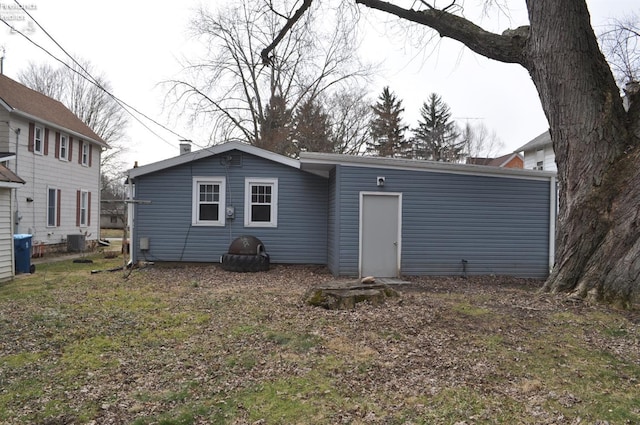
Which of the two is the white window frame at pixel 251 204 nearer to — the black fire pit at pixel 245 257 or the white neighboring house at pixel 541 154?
the black fire pit at pixel 245 257

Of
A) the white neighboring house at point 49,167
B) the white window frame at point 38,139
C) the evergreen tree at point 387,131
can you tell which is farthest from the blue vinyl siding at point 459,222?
the evergreen tree at point 387,131

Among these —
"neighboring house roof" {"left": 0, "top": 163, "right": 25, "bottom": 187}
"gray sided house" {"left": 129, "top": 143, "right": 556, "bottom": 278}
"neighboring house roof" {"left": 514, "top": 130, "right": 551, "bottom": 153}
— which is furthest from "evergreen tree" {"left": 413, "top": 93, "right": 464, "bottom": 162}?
"neighboring house roof" {"left": 0, "top": 163, "right": 25, "bottom": 187}

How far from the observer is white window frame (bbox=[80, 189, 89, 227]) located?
19234 millimetres

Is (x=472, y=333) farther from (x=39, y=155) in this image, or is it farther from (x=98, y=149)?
(x=98, y=149)

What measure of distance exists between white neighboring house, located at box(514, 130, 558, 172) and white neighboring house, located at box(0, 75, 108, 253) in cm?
2030

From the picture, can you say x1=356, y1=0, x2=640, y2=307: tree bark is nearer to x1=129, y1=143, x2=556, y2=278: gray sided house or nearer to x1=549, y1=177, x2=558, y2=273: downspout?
x1=129, y1=143, x2=556, y2=278: gray sided house

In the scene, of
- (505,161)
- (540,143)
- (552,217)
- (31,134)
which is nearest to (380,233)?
(552,217)

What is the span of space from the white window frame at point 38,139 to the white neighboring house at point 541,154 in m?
20.8

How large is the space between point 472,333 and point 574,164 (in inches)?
155

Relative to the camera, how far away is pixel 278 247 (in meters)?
12.1

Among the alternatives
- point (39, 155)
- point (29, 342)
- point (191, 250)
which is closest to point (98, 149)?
point (39, 155)

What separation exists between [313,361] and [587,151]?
5802mm

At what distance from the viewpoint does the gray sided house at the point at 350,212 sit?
Result: 10703 mm

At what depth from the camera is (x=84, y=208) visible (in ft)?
63.8
